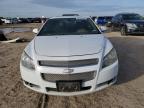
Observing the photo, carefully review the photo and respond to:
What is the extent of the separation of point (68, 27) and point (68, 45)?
1566mm

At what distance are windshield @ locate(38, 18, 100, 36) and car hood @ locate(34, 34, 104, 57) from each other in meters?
0.44

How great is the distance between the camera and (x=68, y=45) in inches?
205

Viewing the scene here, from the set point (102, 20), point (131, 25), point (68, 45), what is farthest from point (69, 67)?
point (102, 20)

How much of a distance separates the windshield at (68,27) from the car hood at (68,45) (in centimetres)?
44

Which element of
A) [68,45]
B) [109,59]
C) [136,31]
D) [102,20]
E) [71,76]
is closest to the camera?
[71,76]

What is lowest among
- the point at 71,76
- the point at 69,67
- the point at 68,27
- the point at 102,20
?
the point at 102,20

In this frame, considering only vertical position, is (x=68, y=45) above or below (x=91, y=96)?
above

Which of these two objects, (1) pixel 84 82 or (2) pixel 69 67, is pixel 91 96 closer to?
(1) pixel 84 82

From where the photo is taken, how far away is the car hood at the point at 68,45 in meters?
4.92

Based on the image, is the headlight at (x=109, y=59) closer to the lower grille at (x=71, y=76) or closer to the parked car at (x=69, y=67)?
the parked car at (x=69, y=67)

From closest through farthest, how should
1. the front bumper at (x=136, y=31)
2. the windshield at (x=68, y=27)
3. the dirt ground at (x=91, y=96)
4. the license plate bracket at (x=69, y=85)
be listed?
the license plate bracket at (x=69, y=85)
the dirt ground at (x=91, y=96)
the windshield at (x=68, y=27)
the front bumper at (x=136, y=31)

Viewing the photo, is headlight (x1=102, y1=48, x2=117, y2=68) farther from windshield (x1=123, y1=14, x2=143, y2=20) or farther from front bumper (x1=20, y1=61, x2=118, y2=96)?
windshield (x1=123, y1=14, x2=143, y2=20)

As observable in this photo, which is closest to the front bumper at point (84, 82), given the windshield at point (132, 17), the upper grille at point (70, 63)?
the upper grille at point (70, 63)

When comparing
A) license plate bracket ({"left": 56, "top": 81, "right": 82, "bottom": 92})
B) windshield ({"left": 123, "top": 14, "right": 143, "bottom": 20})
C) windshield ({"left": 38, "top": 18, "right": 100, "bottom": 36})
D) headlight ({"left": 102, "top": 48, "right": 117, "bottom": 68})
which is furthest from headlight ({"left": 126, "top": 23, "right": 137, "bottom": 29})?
license plate bracket ({"left": 56, "top": 81, "right": 82, "bottom": 92})
